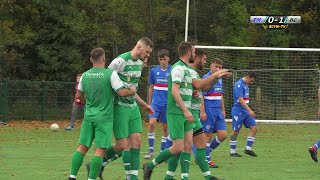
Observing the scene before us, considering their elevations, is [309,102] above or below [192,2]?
below

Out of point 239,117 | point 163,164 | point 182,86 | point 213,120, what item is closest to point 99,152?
point 182,86

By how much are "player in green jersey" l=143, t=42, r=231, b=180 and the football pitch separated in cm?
141

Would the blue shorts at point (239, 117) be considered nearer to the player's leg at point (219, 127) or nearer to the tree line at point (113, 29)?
the player's leg at point (219, 127)

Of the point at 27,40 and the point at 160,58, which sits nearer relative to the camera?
the point at 160,58

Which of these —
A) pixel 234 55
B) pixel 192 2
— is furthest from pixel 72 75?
pixel 192 2

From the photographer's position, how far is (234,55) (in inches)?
1227

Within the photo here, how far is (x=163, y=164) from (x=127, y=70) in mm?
4285

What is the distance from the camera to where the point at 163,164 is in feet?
52.4

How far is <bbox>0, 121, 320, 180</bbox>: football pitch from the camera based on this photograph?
1392 cm

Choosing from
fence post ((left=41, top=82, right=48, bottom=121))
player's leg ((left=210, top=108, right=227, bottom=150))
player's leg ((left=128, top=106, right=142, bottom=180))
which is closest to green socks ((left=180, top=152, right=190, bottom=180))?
player's leg ((left=128, top=106, right=142, bottom=180))

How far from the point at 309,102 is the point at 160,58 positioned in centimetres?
1688

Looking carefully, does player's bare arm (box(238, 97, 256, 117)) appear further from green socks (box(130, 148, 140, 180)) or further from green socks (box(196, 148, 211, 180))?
green socks (box(130, 148, 140, 180))

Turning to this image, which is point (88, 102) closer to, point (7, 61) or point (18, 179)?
point (18, 179)

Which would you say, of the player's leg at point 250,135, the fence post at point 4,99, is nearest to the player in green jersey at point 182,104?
the player's leg at point 250,135
